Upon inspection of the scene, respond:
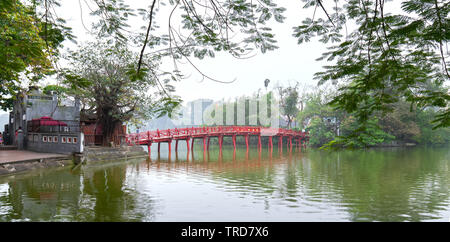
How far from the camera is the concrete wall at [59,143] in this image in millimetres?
15242

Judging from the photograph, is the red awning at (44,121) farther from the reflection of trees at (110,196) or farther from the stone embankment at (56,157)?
the reflection of trees at (110,196)

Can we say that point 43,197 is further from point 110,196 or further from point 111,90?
point 111,90

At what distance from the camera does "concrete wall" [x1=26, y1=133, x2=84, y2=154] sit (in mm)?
15242

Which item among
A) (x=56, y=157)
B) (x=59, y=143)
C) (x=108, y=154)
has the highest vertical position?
(x=59, y=143)

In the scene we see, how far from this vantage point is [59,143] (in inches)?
609

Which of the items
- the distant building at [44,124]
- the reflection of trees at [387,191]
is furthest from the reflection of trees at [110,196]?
the reflection of trees at [387,191]

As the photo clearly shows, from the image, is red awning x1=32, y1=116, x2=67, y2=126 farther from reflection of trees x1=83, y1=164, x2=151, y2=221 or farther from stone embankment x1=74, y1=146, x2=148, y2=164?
reflection of trees x1=83, y1=164, x2=151, y2=221

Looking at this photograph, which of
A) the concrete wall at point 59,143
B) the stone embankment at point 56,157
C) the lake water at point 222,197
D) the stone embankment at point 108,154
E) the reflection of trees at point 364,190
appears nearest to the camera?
the lake water at point 222,197

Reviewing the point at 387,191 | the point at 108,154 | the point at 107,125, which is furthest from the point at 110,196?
the point at 107,125

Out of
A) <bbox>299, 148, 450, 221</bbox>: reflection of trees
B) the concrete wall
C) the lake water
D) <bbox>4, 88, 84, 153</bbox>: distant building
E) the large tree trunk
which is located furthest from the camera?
the large tree trunk

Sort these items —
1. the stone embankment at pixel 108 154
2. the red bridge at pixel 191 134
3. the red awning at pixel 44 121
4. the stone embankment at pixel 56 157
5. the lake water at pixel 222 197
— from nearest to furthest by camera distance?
the lake water at pixel 222 197 → the stone embankment at pixel 56 157 → the stone embankment at pixel 108 154 → the red awning at pixel 44 121 → the red bridge at pixel 191 134

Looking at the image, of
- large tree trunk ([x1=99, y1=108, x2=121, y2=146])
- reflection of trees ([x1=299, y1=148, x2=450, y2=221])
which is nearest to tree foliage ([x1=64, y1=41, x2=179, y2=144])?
large tree trunk ([x1=99, y1=108, x2=121, y2=146])

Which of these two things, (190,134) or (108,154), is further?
(190,134)

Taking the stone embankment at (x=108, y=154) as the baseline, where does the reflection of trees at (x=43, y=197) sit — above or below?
below
